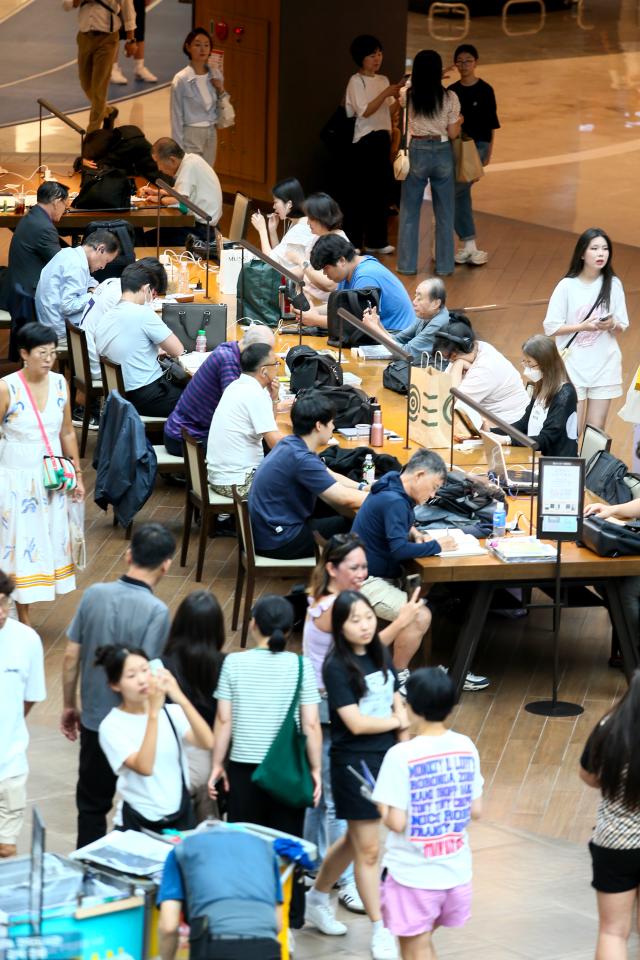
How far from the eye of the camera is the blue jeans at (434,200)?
14336mm

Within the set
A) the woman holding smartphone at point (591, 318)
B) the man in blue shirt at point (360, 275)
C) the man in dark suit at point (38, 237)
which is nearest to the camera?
the woman holding smartphone at point (591, 318)

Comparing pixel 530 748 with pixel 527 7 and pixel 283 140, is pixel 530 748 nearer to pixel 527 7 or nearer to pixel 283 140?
pixel 283 140

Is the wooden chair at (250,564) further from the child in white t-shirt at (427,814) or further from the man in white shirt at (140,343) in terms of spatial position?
the child in white t-shirt at (427,814)

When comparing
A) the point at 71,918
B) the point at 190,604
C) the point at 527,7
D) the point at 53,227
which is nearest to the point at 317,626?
the point at 190,604

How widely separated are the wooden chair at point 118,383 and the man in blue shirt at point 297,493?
6.02ft

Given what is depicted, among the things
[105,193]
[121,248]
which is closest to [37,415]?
[121,248]

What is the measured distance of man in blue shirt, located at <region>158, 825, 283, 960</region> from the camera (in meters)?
4.38

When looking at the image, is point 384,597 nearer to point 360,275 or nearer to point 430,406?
point 430,406

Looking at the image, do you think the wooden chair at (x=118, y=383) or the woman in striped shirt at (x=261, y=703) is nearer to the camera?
the woman in striped shirt at (x=261, y=703)

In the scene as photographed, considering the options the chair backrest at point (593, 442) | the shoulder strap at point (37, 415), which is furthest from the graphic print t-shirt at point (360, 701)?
the chair backrest at point (593, 442)

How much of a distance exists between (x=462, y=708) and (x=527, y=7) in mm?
22169

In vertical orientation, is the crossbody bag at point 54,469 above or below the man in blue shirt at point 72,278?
below

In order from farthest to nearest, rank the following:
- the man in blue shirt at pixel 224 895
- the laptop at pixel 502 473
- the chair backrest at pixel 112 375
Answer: the chair backrest at pixel 112 375
the laptop at pixel 502 473
the man in blue shirt at pixel 224 895

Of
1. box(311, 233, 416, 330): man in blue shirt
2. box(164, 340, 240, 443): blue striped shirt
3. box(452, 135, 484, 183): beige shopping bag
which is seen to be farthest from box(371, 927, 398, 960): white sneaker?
box(452, 135, 484, 183): beige shopping bag
